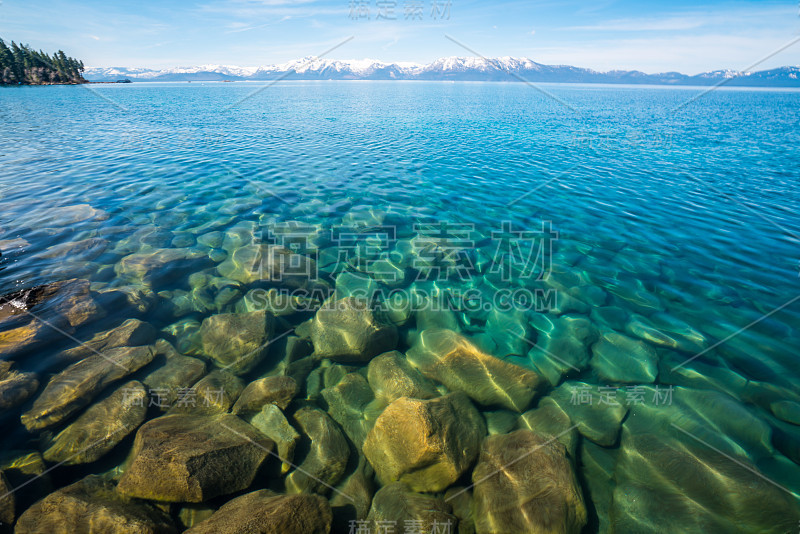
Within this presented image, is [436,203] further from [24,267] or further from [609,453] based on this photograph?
[24,267]

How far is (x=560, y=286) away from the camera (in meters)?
9.84

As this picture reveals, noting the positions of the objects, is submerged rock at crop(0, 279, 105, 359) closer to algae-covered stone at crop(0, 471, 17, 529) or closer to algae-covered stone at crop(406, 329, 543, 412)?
algae-covered stone at crop(0, 471, 17, 529)

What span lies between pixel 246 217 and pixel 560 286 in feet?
41.3

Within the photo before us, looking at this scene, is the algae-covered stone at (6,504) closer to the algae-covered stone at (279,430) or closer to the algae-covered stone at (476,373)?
the algae-covered stone at (279,430)

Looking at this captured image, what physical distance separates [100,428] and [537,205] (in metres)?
16.2

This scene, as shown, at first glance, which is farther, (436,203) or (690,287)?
(436,203)

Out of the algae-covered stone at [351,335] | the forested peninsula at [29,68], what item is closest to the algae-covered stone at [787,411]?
the algae-covered stone at [351,335]

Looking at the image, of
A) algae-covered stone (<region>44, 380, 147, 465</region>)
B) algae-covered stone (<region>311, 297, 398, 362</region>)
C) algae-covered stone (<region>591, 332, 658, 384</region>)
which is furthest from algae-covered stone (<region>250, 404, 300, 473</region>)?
algae-covered stone (<region>591, 332, 658, 384</region>)

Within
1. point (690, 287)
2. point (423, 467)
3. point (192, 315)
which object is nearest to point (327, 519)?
point (423, 467)

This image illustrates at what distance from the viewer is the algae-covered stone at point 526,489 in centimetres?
458

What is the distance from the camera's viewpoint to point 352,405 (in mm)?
6781

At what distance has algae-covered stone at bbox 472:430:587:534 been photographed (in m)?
4.58

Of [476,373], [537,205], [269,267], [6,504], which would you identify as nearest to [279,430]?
[6,504]

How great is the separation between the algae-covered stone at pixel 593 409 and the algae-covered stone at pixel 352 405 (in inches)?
155
